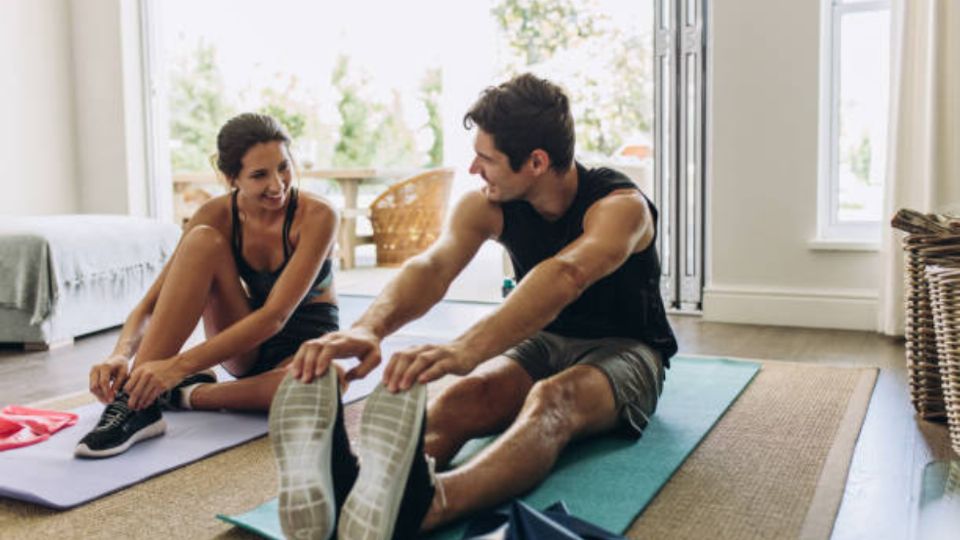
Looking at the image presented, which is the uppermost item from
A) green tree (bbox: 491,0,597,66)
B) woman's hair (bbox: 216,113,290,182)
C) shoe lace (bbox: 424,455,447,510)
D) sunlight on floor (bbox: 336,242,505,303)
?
green tree (bbox: 491,0,597,66)

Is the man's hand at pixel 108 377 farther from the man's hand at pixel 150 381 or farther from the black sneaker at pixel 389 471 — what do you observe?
the black sneaker at pixel 389 471

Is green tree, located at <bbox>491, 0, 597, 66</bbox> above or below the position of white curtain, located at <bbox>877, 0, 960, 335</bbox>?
above

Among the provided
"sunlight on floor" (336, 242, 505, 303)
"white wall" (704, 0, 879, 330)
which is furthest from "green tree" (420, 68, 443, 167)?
"white wall" (704, 0, 879, 330)

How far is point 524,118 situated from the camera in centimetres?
164

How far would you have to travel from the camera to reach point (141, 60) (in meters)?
5.05

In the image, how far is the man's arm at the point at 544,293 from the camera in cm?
122

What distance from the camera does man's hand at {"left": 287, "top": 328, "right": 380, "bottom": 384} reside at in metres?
1.22

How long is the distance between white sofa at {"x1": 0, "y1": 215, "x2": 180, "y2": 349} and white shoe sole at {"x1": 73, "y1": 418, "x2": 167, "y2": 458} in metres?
1.46

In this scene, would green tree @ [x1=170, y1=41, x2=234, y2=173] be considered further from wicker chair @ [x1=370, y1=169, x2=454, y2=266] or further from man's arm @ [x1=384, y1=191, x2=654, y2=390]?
man's arm @ [x1=384, y1=191, x2=654, y2=390]

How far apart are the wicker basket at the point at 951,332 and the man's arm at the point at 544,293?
0.59 m

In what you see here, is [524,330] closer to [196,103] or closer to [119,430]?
[119,430]

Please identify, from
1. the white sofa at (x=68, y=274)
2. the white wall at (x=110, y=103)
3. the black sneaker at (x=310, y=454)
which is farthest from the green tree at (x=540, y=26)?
the black sneaker at (x=310, y=454)

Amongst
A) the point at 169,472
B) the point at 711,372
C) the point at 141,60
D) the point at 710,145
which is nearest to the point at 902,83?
the point at 710,145

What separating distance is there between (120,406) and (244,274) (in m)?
0.44
